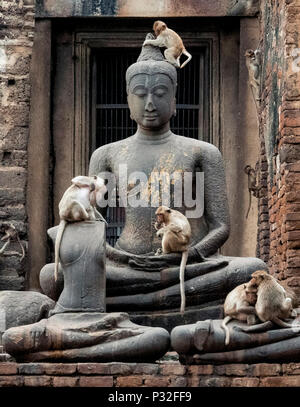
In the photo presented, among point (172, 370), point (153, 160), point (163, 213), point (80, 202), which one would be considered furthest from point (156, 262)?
point (172, 370)

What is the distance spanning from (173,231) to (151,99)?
123 cm

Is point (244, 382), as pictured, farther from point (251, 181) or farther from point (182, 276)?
point (251, 181)

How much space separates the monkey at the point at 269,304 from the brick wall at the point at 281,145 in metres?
3.80

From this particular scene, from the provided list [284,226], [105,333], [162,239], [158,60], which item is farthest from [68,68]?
[105,333]

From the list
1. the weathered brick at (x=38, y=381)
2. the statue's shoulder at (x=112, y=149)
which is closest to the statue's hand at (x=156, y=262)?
the statue's shoulder at (x=112, y=149)

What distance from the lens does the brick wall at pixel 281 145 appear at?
1359 cm

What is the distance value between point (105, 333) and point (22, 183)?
19.9 feet

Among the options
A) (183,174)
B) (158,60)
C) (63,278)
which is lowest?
(63,278)

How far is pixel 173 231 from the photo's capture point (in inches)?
411

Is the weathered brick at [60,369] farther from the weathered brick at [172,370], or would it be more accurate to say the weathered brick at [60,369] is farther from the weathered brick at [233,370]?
the weathered brick at [233,370]

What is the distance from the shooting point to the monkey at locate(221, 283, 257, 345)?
9.55m

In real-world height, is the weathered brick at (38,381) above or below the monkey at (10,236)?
below

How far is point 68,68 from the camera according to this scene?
631 inches
